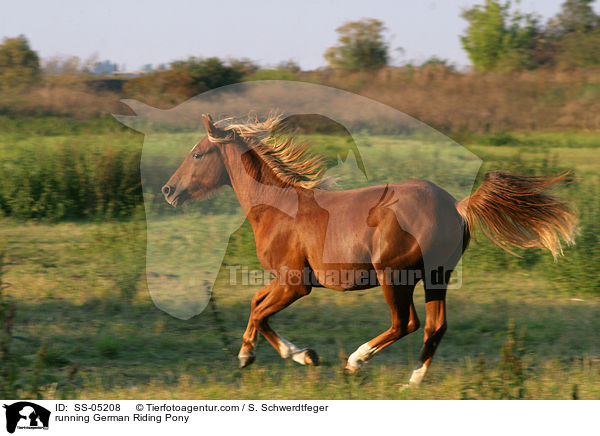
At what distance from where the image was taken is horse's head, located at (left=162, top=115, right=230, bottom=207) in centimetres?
444

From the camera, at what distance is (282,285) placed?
13.6ft

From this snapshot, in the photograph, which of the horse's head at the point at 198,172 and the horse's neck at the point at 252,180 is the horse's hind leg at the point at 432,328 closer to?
the horse's neck at the point at 252,180

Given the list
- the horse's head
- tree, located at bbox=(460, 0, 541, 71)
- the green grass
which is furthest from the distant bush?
tree, located at bbox=(460, 0, 541, 71)

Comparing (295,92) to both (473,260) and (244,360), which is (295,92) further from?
(244,360)

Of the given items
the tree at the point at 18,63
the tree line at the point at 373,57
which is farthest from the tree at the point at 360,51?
the tree at the point at 18,63

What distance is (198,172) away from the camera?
445 centimetres

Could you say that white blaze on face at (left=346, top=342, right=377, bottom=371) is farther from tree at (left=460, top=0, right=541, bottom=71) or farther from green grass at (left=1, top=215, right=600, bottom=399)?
tree at (left=460, top=0, right=541, bottom=71)

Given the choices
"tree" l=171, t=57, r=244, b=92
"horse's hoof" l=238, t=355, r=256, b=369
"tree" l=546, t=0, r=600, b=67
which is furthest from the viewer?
"tree" l=546, t=0, r=600, b=67

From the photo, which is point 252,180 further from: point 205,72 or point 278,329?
point 205,72

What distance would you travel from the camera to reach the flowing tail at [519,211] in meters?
4.02
